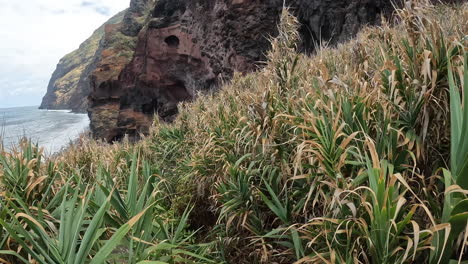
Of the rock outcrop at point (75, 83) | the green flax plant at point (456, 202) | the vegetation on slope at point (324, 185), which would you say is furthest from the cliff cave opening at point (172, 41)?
the rock outcrop at point (75, 83)

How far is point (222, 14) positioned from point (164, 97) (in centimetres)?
1211

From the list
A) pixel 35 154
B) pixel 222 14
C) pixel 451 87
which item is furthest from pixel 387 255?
pixel 222 14

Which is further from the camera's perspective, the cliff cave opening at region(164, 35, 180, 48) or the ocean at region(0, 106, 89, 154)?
the cliff cave opening at region(164, 35, 180, 48)

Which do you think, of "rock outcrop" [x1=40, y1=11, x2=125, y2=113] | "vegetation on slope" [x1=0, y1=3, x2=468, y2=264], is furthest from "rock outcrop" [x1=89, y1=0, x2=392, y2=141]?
"rock outcrop" [x1=40, y1=11, x2=125, y2=113]

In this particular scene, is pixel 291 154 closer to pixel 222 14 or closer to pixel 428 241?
pixel 428 241

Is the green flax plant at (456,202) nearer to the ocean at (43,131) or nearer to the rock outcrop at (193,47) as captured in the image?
the ocean at (43,131)

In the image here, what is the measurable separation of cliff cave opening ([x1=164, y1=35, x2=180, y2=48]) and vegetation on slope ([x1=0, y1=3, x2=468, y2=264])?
2533cm

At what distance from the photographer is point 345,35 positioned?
14258 mm

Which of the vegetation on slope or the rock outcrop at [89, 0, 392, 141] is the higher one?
the rock outcrop at [89, 0, 392, 141]

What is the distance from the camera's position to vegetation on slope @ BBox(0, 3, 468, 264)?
1828 mm

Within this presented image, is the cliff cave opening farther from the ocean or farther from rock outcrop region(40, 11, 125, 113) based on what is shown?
rock outcrop region(40, 11, 125, 113)

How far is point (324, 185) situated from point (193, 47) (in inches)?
964

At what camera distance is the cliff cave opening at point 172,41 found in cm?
2809

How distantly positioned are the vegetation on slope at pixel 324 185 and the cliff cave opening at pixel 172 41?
25325 millimetres
